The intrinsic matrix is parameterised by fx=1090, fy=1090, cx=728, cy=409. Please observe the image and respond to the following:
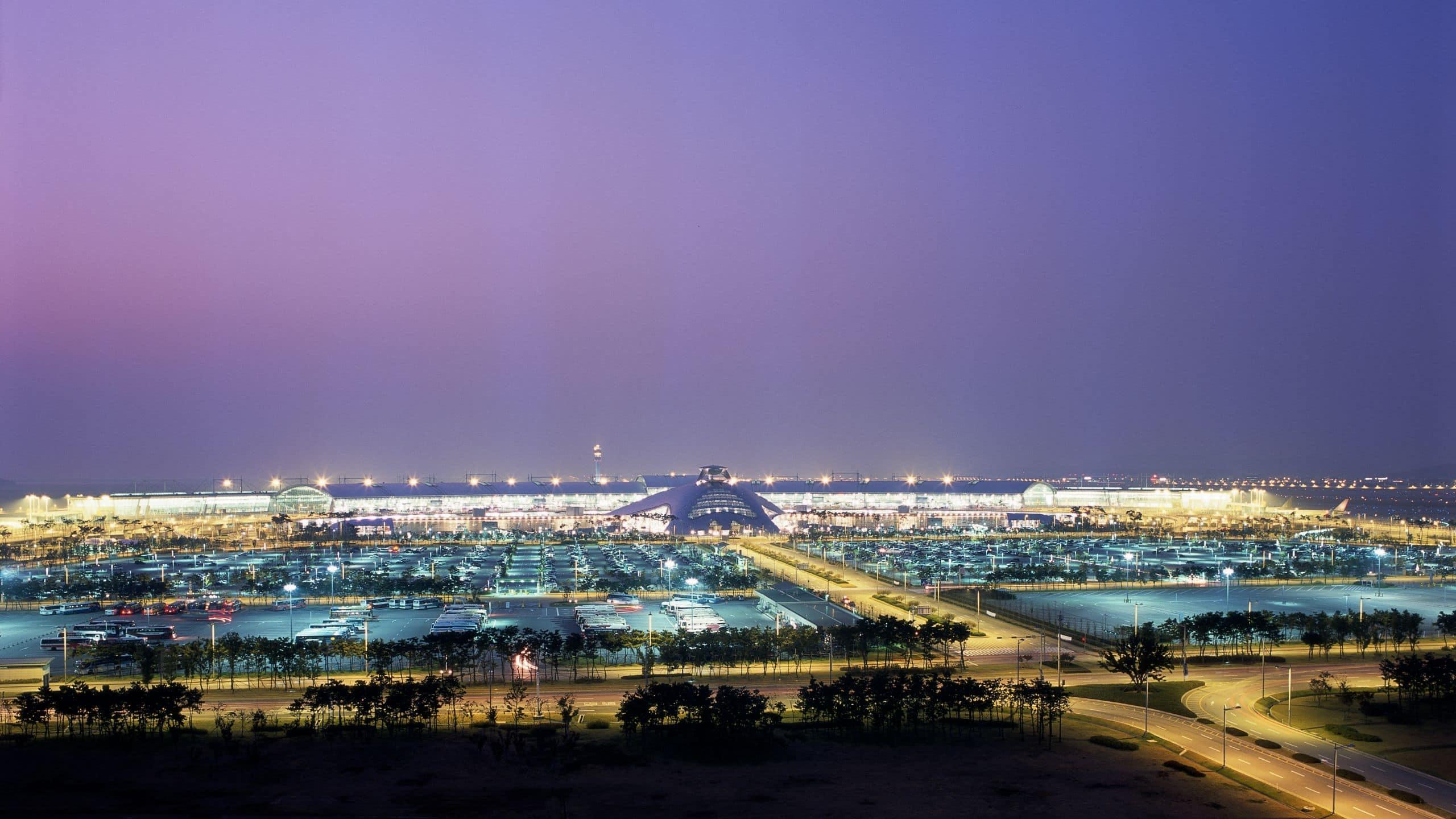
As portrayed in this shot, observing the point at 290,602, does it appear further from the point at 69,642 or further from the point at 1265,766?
the point at 1265,766

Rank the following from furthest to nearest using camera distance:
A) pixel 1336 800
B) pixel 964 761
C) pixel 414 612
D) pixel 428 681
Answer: pixel 414 612 < pixel 428 681 < pixel 964 761 < pixel 1336 800

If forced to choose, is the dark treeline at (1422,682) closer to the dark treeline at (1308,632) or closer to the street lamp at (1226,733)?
the street lamp at (1226,733)

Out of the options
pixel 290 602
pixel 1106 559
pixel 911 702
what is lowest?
pixel 1106 559

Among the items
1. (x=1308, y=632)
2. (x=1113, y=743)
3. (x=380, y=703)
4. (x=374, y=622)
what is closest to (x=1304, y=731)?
(x=1113, y=743)

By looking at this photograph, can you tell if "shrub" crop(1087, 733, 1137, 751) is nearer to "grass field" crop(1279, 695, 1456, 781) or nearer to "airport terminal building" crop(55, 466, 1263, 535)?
"grass field" crop(1279, 695, 1456, 781)

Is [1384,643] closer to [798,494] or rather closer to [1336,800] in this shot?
[1336,800]

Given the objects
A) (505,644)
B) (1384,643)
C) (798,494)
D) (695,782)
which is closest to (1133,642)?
(1384,643)

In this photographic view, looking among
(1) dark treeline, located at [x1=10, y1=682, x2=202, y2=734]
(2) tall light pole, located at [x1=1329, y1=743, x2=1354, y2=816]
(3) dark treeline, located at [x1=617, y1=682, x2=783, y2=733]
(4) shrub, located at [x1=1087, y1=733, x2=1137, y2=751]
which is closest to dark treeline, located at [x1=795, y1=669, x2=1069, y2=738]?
(4) shrub, located at [x1=1087, y1=733, x2=1137, y2=751]
